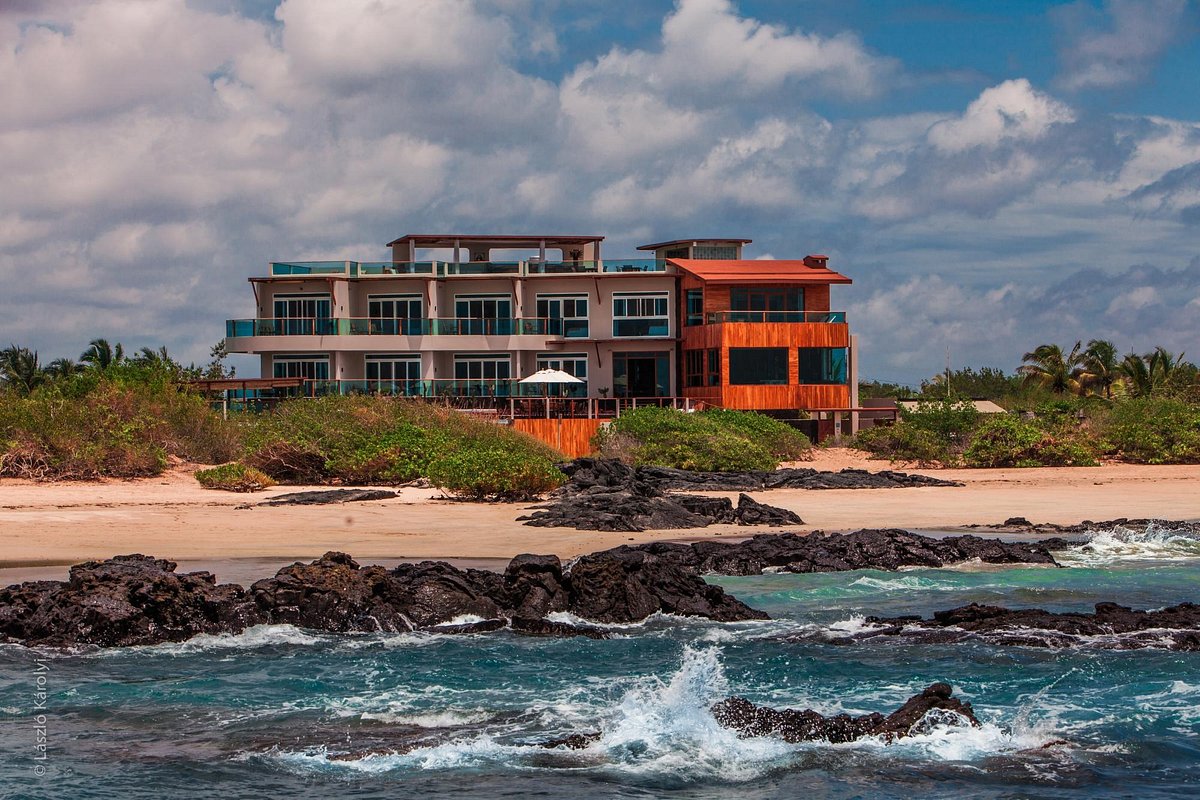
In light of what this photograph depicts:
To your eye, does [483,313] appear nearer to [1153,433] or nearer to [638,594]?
[1153,433]

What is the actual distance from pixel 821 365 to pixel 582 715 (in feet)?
123

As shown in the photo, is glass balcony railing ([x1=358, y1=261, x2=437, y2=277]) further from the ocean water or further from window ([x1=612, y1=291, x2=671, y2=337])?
the ocean water

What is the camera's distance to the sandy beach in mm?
19656

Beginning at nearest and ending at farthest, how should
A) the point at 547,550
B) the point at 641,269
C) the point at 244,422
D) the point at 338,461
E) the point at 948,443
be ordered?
the point at 547,550 → the point at 338,461 → the point at 244,422 → the point at 948,443 → the point at 641,269

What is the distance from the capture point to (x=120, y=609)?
14.4m

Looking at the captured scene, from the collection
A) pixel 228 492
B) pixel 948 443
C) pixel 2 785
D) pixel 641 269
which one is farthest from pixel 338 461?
pixel 641 269

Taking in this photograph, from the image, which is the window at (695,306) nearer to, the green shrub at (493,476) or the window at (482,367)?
the window at (482,367)

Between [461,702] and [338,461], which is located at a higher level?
[338,461]

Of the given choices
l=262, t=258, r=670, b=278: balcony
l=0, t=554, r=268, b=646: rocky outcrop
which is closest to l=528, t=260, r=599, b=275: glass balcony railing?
l=262, t=258, r=670, b=278: balcony

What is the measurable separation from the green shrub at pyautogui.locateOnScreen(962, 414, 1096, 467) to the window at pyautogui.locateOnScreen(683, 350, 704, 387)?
14704 millimetres

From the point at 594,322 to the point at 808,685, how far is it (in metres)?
40.2

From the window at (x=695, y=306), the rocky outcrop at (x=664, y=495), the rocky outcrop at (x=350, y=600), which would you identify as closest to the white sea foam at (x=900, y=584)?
the rocky outcrop at (x=350, y=600)

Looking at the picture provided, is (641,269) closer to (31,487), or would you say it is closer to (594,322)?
(594,322)

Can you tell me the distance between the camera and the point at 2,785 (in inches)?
377
